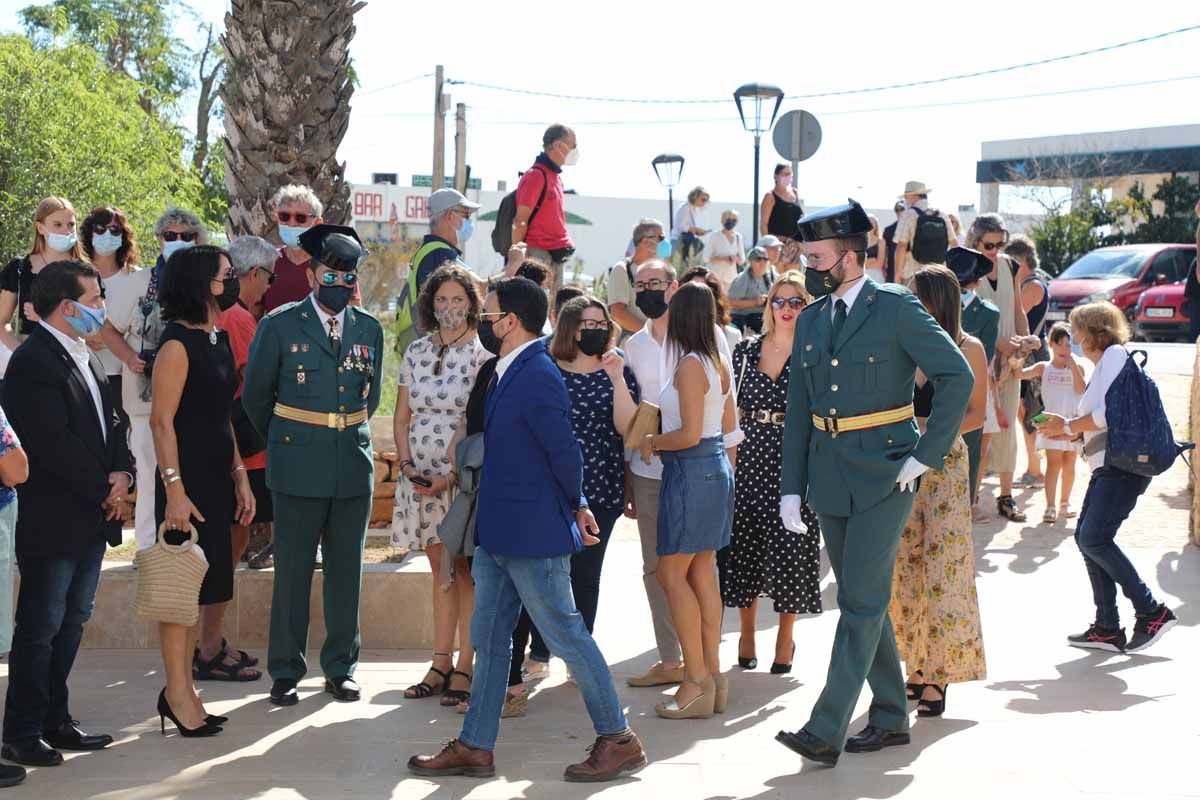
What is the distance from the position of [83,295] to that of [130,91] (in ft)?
37.1

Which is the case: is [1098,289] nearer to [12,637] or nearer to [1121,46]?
[1121,46]

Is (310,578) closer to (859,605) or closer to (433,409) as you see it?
(433,409)


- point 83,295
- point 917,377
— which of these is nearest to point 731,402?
point 917,377

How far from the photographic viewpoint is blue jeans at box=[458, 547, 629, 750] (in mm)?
5344

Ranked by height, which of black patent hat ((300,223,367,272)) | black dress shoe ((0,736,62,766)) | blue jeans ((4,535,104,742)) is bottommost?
black dress shoe ((0,736,62,766))

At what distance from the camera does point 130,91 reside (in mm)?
15930

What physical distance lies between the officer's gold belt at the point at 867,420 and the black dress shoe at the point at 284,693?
9.07 feet

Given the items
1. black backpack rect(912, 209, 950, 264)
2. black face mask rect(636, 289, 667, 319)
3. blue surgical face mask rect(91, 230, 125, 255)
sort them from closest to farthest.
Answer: black face mask rect(636, 289, 667, 319), blue surgical face mask rect(91, 230, 125, 255), black backpack rect(912, 209, 950, 264)

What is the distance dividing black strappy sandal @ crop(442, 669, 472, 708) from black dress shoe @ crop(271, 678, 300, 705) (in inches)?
26.9

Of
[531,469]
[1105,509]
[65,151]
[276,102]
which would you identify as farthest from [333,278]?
[65,151]

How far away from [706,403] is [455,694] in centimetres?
177

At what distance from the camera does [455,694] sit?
645 cm

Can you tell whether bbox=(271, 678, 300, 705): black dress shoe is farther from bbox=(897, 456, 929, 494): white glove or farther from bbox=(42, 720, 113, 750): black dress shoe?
bbox=(897, 456, 929, 494): white glove

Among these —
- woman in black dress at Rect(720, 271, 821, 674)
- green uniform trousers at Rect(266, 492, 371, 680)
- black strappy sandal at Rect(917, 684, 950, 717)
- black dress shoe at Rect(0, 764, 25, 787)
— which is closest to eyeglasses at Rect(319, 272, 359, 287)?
green uniform trousers at Rect(266, 492, 371, 680)
